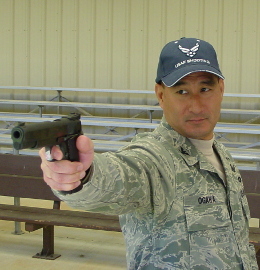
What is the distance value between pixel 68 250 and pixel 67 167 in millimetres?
3207

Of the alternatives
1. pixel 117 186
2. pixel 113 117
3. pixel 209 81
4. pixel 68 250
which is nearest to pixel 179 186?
pixel 117 186

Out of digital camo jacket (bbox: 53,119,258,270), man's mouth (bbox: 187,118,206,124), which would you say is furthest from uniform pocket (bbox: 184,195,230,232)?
man's mouth (bbox: 187,118,206,124)

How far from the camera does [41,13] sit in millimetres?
7688

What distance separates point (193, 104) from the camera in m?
1.41

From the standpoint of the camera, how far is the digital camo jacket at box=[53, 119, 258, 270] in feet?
3.93

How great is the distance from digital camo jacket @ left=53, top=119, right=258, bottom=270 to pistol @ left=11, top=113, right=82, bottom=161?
0.53 feet

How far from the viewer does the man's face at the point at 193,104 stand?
4.61 feet

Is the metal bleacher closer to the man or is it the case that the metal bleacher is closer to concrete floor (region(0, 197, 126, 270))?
concrete floor (region(0, 197, 126, 270))

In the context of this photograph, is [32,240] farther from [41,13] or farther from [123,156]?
[41,13]

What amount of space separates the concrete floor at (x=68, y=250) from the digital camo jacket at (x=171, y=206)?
2.44 metres

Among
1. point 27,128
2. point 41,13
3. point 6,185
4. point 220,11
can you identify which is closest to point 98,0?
point 41,13

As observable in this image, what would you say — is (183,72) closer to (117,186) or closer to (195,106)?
(195,106)

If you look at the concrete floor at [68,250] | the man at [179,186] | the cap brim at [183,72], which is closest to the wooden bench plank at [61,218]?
the concrete floor at [68,250]

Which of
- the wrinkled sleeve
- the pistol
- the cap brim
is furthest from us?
the cap brim
